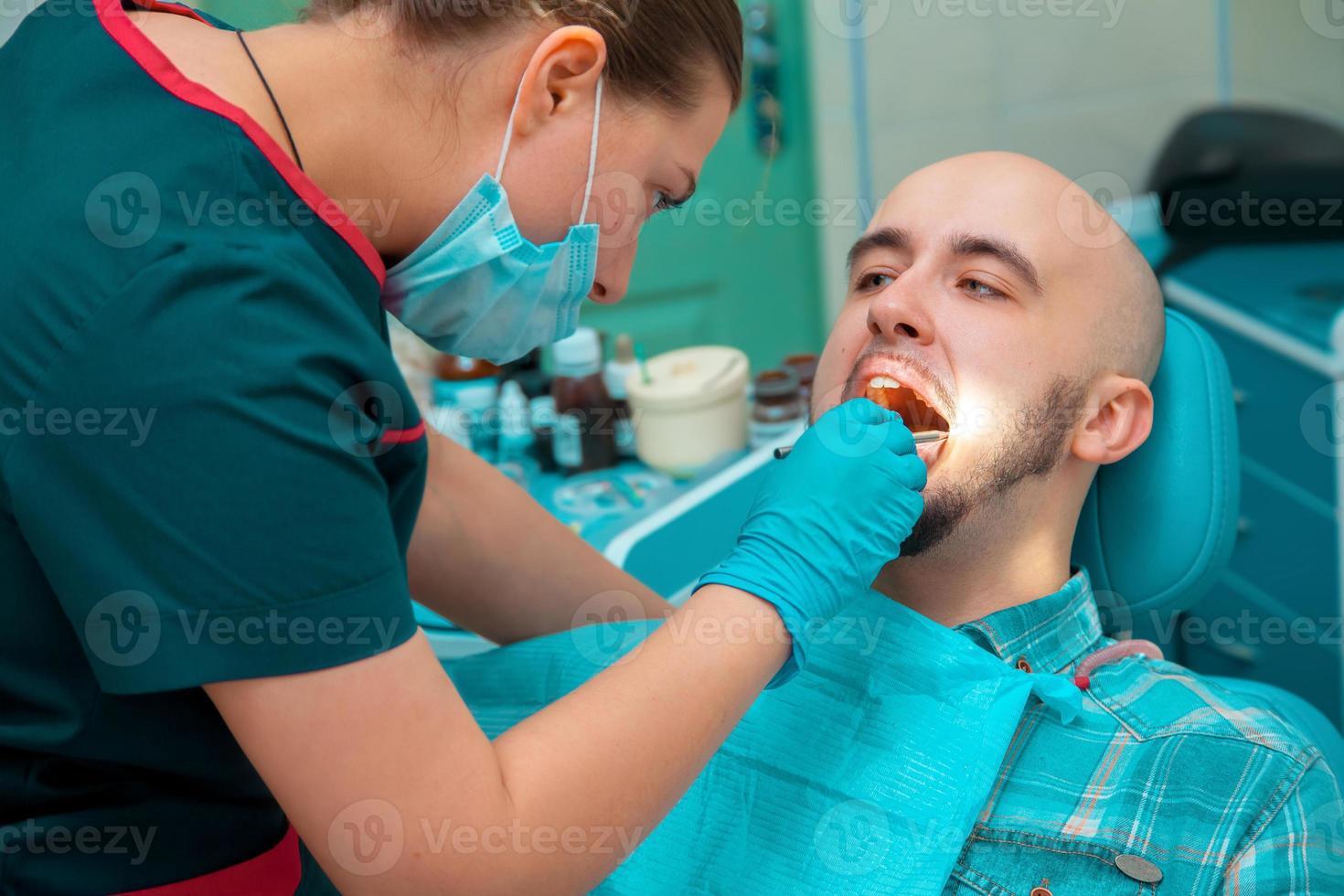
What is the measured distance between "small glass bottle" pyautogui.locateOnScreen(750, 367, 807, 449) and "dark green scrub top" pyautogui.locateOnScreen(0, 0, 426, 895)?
122 cm

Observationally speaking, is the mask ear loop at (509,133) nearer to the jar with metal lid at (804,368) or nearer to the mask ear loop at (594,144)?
the mask ear loop at (594,144)

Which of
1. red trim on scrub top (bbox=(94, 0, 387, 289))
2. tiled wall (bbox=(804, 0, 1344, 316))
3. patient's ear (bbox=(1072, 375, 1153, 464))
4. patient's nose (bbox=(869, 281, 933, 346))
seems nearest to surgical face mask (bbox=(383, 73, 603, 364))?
red trim on scrub top (bbox=(94, 0, 387, 289))

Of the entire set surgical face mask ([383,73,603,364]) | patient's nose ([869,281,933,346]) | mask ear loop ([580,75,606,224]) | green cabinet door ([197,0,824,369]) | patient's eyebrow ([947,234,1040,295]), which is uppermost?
mask ear loop ([580,75,606,224])

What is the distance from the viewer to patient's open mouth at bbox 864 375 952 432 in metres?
1.32

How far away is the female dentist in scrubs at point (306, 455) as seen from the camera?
0.76m

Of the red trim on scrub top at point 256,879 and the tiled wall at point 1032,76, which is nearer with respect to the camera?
the red trim on scrub top at point 256,879

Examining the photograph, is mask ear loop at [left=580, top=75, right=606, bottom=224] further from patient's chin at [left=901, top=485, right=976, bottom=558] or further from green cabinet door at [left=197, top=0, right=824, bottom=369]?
green cabinet door at [left=197, top=0, right=824, bottom=369]

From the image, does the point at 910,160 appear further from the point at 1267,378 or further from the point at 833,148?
the point at 1267,378

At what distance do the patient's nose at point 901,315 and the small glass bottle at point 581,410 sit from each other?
0.83 m

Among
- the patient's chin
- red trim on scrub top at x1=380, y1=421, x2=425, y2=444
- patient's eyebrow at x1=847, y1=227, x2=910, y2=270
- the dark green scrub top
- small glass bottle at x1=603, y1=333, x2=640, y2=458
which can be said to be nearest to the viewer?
the dark green scrub top

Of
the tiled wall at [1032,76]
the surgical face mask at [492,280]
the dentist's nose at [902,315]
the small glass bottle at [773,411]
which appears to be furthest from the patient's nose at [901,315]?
the tiled wall at [1032,76]

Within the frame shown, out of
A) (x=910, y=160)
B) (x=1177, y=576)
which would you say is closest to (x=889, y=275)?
(x=1177, y=576)

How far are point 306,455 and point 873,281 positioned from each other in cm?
84

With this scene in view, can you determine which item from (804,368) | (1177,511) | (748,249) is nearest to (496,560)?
(1177,511)
